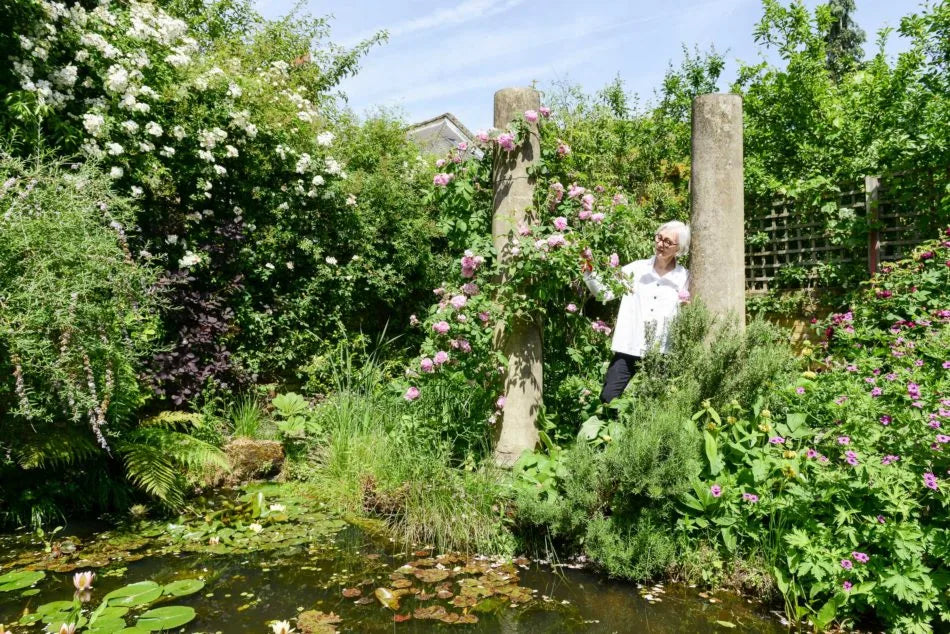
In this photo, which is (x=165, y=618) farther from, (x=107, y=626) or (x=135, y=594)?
(x=135, y=594)

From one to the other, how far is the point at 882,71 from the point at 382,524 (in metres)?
6.67

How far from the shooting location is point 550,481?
12.2ft

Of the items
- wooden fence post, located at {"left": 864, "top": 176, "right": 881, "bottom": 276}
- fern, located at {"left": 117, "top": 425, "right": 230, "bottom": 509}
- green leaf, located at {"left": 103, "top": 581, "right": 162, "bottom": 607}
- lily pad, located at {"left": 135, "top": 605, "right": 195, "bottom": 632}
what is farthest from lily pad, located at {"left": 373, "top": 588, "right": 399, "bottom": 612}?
wooden fence post, located at {"left": 864, "top": 176, "right": 881, "bottom": 276}

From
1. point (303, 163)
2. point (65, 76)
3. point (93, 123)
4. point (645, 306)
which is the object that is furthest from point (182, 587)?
point (303, 163)

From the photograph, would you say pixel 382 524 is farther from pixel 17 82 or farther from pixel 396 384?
pixel 17 82

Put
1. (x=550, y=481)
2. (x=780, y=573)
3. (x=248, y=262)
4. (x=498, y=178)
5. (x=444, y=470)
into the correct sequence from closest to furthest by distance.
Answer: (x=780, y=573) → (x=550, y=481) → (x=444, y=470) → (x=498, y=178) → (x=248, y=262)

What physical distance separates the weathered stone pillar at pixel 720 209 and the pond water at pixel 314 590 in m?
1.76

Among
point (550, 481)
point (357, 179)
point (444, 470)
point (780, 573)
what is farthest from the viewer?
point (357, 179)

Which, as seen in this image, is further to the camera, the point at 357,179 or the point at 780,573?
the point at 357,179

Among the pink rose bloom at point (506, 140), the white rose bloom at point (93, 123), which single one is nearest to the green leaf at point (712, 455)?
the pink rose bloom at point (506, 140)

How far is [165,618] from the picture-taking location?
2777mm

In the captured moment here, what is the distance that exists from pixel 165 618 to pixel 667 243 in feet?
11.2

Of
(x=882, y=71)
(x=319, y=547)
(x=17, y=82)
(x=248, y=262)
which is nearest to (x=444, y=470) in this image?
(x=319, y=547)

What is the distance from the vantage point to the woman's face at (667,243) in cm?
409
